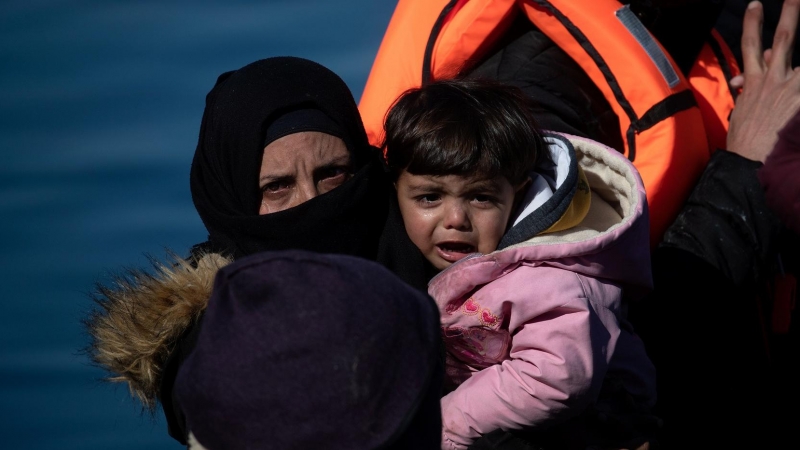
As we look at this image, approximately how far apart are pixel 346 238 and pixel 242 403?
3.05 feet

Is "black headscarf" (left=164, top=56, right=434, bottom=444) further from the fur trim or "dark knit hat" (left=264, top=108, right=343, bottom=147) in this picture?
the fur trim

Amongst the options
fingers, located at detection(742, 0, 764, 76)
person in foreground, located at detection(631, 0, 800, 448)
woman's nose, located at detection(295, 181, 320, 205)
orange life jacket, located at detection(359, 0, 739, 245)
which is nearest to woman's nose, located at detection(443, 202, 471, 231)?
woman's nose, located at detection(295, 181, 320, 205)

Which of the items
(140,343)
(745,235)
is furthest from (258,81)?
(745,235)

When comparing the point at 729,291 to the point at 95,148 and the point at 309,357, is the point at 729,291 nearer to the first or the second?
the point at 309,357

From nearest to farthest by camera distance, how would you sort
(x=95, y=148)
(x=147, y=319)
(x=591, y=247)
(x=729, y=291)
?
(x=147, y=319) < (x=591, y=247) < (x=729, y=291) < (x=95, y=148)

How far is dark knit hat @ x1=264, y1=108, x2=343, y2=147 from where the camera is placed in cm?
196

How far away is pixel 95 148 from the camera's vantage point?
14.0 ft

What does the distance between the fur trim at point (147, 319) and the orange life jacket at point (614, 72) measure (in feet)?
2.58

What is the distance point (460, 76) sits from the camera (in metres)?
2.55

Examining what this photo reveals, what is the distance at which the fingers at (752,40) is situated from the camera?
103 inches

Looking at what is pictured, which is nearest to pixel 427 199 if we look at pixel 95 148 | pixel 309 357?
pixel 309 357

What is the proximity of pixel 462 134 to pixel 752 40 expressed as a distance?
1.14 m

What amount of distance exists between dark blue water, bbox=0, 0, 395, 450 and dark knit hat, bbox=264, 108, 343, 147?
1.64m

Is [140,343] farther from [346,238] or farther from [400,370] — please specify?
[400,370]
